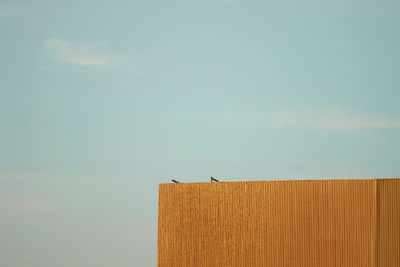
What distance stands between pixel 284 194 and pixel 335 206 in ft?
3.59

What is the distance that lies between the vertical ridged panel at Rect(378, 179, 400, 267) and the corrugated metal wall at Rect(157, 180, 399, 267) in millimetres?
38

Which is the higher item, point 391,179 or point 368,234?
point 391,179

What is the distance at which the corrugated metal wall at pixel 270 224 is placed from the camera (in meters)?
12.0

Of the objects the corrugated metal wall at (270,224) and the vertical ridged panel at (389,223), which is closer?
the vertical ridged panel at (389,223)

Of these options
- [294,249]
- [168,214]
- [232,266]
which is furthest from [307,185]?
[168,214]

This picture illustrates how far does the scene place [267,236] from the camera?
1292cm

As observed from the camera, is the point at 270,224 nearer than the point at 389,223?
No

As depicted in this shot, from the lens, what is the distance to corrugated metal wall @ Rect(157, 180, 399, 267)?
1202cm

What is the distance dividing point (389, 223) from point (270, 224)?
2.44 metres

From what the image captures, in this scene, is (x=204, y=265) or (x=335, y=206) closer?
(x=335, y=206)

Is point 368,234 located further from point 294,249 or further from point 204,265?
point 204,265

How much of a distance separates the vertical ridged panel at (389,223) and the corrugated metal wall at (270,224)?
0.12 ft

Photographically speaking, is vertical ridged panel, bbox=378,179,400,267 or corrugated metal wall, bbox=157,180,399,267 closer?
vertical ridged panel, bbox=378,179,400,267

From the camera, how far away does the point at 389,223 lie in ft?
38.5
